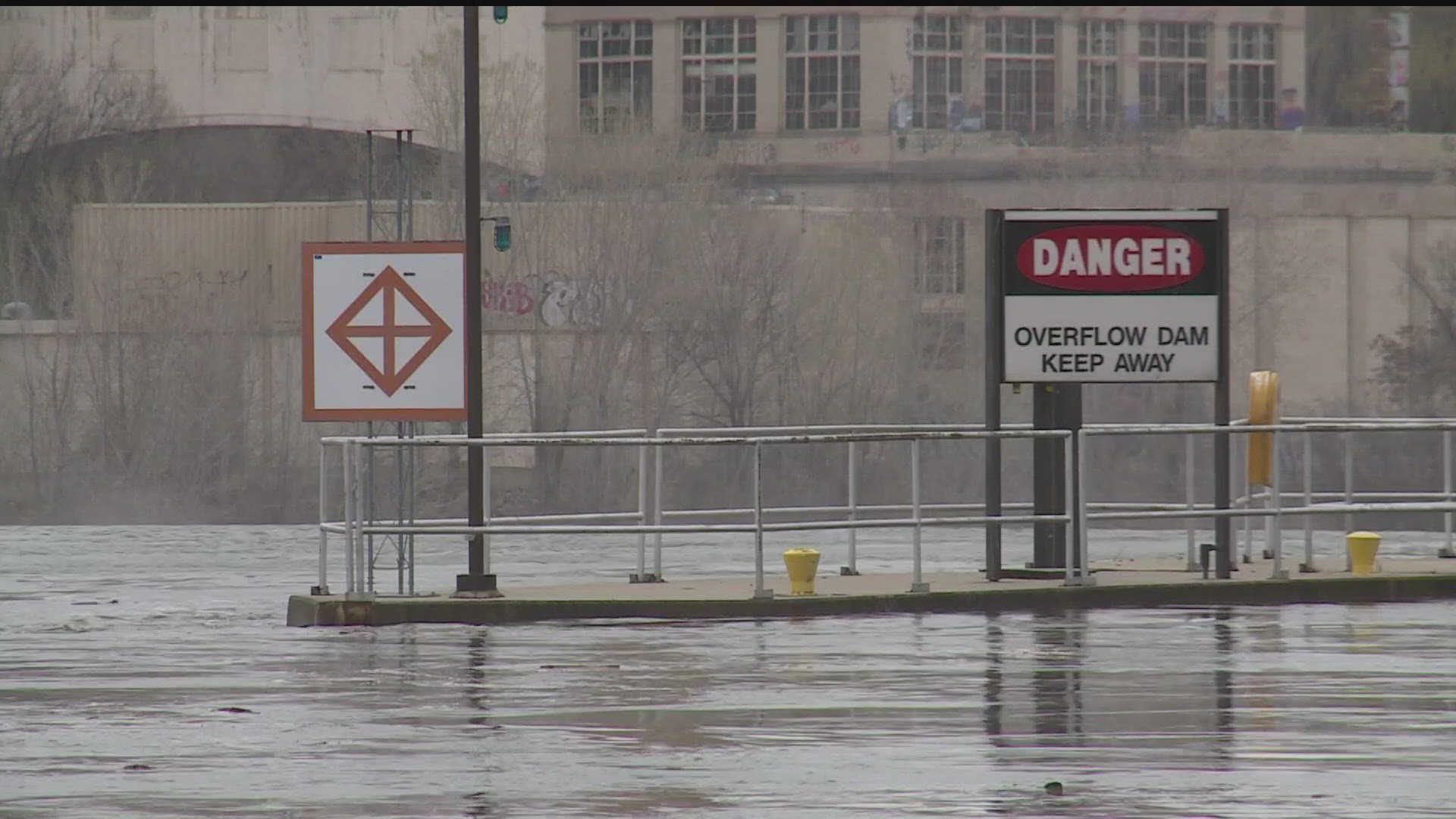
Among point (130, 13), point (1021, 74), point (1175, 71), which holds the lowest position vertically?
point (1021, 74)

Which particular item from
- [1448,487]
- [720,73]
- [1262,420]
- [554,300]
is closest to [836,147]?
[720,73]

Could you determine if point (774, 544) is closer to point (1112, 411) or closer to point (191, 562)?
point (191, 562)

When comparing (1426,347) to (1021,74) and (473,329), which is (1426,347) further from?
(473,329)

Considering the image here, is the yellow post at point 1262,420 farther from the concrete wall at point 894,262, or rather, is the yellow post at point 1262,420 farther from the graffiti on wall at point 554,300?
the graffiti on wall at point 554,300

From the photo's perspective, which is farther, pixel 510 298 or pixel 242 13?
pixel 242 13

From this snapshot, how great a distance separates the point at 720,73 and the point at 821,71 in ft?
10.7

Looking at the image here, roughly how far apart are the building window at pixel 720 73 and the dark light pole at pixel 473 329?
57891 millimetres

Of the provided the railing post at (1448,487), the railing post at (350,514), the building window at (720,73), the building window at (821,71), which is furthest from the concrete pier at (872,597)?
the building window at (720,73)

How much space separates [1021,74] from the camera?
79.7m

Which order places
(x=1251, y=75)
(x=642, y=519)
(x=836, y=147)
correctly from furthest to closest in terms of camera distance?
1. (x=1251, y=75)
2. (x=836, y=147)
3. (x=642, y=519)

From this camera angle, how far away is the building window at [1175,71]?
263 feet

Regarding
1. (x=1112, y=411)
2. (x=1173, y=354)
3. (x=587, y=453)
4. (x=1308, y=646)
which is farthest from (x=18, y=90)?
(x=1308, y=646)

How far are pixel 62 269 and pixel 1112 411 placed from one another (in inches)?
1148

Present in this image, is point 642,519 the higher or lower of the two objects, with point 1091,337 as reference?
lower
